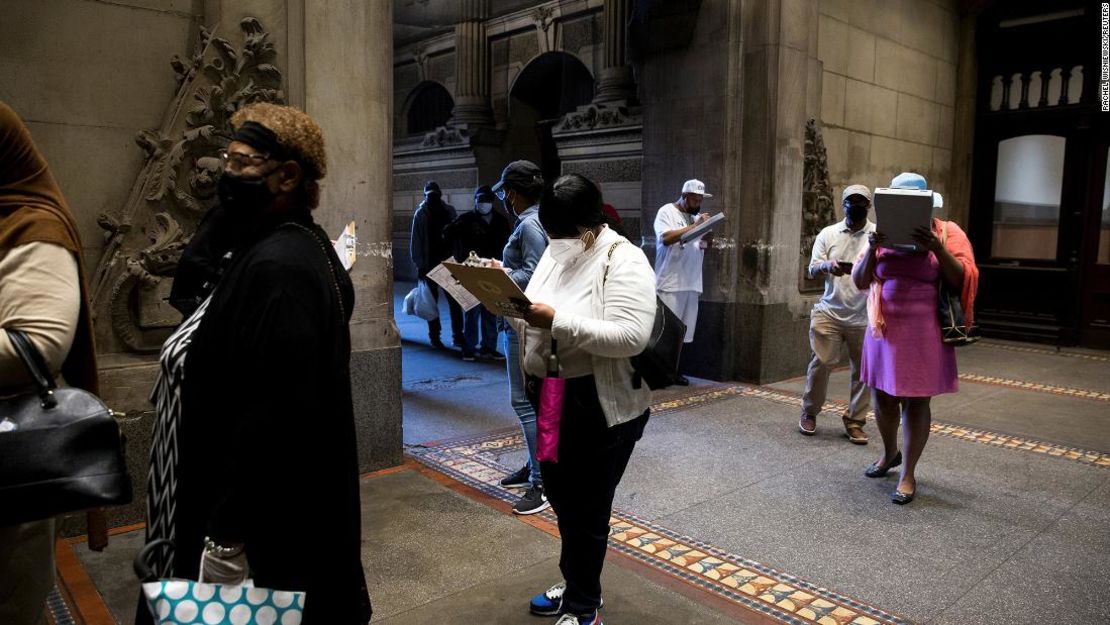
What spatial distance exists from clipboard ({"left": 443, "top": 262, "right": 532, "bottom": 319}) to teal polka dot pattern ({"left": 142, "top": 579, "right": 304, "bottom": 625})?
3.83 ft

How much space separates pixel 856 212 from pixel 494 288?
3.75 m

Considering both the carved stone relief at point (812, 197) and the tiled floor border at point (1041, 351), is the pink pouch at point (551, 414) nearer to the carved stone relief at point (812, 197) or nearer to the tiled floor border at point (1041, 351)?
the carved stone relief at point (812, 197)

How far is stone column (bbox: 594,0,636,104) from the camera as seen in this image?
11172 mm

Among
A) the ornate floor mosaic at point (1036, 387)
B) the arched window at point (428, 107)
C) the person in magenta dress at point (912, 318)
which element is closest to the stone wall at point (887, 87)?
the ornate floor mosaic at point (1036, 387)

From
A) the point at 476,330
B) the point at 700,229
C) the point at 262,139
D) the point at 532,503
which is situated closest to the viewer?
the point at 262,139

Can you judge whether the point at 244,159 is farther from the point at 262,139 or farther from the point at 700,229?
the point at 700,229

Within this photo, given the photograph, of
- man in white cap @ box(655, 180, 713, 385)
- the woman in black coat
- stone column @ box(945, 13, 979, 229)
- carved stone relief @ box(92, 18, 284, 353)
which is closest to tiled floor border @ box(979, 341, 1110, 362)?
stone column @ box(945, 13, 979, 229)

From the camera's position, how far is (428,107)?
16703 mm

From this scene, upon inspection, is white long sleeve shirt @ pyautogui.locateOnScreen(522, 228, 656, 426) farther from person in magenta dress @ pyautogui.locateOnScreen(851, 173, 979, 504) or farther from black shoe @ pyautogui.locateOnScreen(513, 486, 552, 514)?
person in magenta dress @ pyautogui.locateOnScreen(851, 173, 979, 504)

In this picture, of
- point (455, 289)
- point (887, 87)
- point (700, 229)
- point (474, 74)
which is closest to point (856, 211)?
point (700, 229)

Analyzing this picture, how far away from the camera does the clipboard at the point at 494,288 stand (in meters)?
2.53

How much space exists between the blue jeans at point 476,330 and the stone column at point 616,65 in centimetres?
403

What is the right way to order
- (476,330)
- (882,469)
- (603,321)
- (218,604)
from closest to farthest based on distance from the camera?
(218,604), (603,321), (882,469), (476,330)

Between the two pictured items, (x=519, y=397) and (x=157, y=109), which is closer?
(x=157, y=109)
